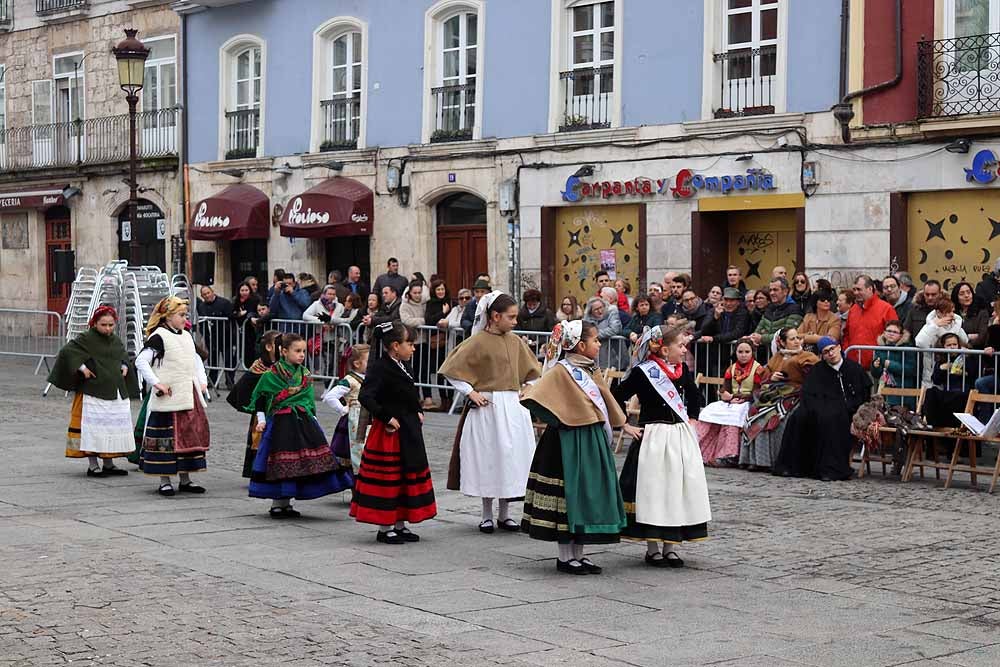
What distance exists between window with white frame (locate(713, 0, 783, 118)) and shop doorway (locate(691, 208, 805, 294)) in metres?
1.42

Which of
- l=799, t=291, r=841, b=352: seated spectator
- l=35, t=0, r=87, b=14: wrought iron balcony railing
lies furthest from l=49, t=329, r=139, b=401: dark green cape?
l=35, t=0, r=87, b=14: wrought iron balcony railing

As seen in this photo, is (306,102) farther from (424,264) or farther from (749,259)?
(749,259)

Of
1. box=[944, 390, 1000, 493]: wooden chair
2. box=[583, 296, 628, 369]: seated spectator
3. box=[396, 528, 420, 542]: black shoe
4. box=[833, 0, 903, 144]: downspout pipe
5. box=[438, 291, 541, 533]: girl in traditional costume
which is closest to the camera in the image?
box=[396, 528, 420, 542]: black shoe

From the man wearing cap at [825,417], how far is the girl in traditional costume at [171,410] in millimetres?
5107

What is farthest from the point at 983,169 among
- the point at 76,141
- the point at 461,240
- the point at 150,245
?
the point at 76,141

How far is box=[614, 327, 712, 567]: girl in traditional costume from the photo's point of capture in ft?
31.8

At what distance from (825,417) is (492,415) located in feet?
13.2

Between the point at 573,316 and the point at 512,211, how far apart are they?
685 cm

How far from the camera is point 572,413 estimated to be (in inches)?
376

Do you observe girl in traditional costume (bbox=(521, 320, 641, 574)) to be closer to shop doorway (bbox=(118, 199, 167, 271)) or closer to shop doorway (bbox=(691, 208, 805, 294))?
shop doorway (bbox=(691, 208, 805, 294))

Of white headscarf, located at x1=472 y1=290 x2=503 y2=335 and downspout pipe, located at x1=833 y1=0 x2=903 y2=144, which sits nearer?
white headscarf, located at x1=472 y1=290 x2=503 y2=335

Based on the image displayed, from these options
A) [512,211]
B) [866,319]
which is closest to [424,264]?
[512,211]

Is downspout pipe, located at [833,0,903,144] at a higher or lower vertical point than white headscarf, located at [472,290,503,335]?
higher

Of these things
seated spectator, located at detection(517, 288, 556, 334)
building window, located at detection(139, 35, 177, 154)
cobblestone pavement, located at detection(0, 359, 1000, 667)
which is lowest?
cobblestone pavement, located at detection(0, 359, 1000, 667)
